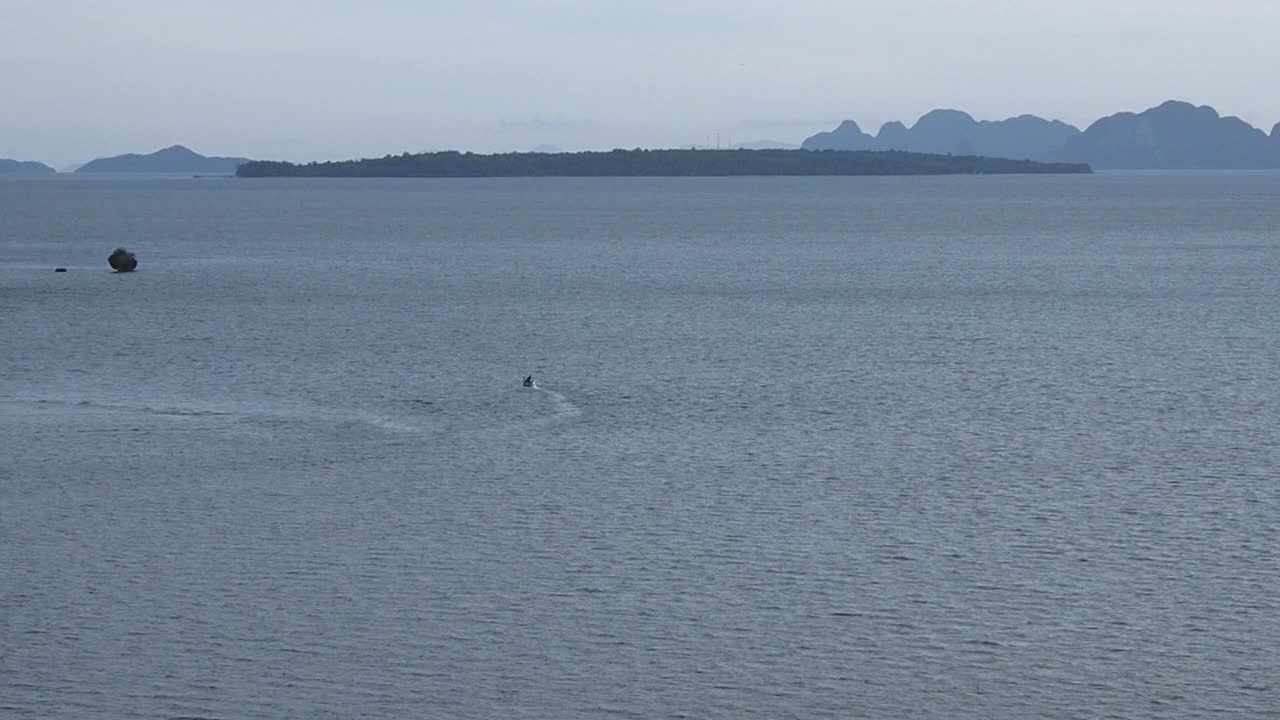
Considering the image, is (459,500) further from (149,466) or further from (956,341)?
(956,341)

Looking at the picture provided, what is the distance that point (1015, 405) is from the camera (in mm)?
55281

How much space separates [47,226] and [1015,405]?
14457cm

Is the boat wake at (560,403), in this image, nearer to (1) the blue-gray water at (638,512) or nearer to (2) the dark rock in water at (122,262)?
(1) the blue-gray water at (638,512)

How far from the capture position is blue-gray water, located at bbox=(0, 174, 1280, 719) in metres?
29.5

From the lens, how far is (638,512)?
40594 mm

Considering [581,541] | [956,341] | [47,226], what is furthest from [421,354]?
[47,226]

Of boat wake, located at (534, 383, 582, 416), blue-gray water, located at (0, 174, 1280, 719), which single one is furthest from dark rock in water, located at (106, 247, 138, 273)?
boat wake, located at (534, 383, 582, 416)

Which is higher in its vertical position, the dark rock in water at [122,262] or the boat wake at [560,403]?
the dark rock in water at [122,262]

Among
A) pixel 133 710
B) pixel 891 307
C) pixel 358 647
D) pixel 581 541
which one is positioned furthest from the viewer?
pixel 891 307

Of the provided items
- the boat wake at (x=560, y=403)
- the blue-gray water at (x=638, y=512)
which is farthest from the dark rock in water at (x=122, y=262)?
the boat wake at (x=560, y=403)

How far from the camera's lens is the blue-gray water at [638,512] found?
29.5 meters

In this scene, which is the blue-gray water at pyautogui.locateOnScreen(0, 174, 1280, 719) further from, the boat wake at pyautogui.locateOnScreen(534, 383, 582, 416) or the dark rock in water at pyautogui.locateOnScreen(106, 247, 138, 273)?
the dark rock in water at pyautogui.locateOnScreen(106, 247, 138, 273)

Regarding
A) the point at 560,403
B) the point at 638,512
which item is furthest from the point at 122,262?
the point at 638,512

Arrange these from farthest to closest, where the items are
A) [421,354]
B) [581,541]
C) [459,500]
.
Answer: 1. [421,354]
2. [459,500]
3. [581,541]
